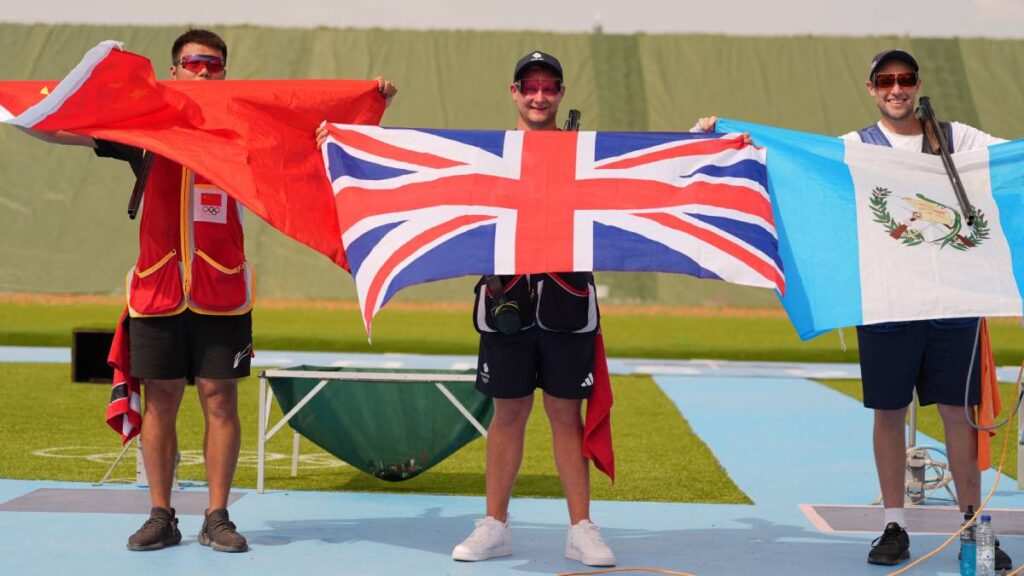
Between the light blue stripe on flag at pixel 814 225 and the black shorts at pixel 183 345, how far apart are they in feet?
7.22

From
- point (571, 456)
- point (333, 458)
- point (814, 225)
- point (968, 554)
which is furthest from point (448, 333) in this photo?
point (968, 554)

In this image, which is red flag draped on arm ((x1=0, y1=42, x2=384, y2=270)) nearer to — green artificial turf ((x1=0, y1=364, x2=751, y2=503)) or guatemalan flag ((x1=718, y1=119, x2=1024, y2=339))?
guatemalan flag ((x1=718, y1=119, x2=1024, y2=339))

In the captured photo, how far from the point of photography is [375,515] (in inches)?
247

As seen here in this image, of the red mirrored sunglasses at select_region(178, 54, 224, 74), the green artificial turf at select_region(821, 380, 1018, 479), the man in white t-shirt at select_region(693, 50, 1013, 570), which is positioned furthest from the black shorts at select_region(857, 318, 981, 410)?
the red mirrored sunglasses at select_region(178, 54, 224, 74)

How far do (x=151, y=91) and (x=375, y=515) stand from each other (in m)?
2.18

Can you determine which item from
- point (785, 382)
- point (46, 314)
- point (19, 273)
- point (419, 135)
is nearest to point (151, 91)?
point (419, 135)

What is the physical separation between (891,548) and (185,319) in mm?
2941

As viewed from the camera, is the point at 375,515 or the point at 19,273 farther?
the point at 19,273

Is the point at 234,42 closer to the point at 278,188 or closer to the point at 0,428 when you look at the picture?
the point at 0,428

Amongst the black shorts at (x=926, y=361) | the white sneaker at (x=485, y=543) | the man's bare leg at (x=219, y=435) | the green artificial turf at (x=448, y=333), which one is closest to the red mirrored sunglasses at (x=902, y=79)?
the black shorts at (x=926, y=361)

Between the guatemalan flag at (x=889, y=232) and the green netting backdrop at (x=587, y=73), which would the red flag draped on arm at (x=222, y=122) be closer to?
the guatemalan flag at (x=889, y=232)

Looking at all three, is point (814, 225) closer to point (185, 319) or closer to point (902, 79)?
point (902, 79)

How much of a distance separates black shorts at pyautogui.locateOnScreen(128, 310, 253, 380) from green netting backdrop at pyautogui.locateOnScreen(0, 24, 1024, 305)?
28.5m

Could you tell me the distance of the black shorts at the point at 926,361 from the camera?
5422 mm
